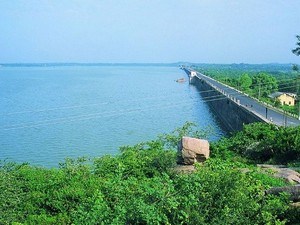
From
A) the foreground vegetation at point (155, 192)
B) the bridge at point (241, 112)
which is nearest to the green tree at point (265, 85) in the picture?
the bridge at point (241, 112)

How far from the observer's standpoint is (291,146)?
50.8 ft

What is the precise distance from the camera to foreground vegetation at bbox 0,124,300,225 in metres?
6.06

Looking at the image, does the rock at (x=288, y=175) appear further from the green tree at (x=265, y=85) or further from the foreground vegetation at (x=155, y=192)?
the green tree at (x=265, y=85)

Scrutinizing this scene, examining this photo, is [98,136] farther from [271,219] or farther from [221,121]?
[271,219]

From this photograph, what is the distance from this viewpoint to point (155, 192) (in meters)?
6.36

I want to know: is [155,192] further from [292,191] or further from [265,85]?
[265,85]

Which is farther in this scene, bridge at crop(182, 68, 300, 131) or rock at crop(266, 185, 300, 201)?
bridge at crop(182, 68, 300, 131)

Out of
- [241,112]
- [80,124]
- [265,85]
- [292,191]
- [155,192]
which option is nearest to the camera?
[155,192]

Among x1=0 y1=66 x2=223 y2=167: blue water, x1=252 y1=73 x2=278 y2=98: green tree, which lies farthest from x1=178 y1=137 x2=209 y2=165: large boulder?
x1=252 y1=73 x2=278 y2=98: green tree

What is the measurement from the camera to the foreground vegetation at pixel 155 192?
6059 mm

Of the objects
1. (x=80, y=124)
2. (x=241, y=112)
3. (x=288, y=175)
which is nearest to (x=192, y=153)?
(x=288, y=175)

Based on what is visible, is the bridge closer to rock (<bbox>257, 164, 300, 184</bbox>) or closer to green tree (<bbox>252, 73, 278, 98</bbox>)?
green tree (<bbox>252, 73, 278, 98</bbox>)

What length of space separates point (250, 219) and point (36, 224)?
4.40 m

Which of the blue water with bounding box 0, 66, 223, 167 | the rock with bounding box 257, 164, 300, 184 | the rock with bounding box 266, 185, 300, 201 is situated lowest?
the blue water with bounding box 0, 66, 223, 167
